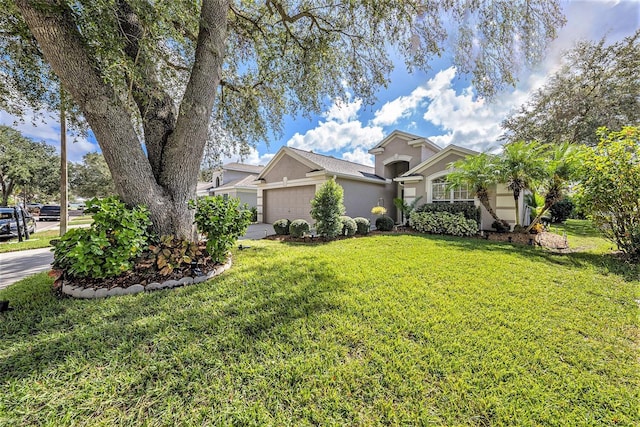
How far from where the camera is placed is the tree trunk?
378cm

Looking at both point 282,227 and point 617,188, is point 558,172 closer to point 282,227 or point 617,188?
point 617,188

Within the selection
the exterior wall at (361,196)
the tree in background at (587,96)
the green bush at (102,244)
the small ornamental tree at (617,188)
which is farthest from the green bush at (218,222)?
the tree in background at (587,96)

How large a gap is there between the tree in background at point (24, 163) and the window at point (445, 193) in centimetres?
3185

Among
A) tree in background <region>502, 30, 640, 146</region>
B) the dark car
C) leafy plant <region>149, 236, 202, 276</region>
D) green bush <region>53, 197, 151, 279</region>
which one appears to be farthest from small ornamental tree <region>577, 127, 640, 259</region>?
the dark car

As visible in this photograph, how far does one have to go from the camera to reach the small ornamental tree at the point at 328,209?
873 cm

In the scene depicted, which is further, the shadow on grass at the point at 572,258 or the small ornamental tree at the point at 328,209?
the small ornamental tree at the point at 328,209

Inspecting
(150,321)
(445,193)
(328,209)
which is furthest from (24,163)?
(445,193)

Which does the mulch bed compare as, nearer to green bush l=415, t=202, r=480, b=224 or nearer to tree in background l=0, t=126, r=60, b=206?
green bush l=415, t=202, r=480, b=224

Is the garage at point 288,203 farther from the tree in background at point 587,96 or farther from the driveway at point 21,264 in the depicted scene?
the tree in background at point 587,96

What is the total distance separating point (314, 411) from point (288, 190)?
1319 cm

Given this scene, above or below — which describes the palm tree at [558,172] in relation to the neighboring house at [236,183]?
below

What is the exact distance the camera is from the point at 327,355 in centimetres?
246

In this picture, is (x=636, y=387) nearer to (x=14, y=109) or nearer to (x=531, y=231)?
(x=531, y=231)

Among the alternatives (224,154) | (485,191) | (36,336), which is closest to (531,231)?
(485,191)
